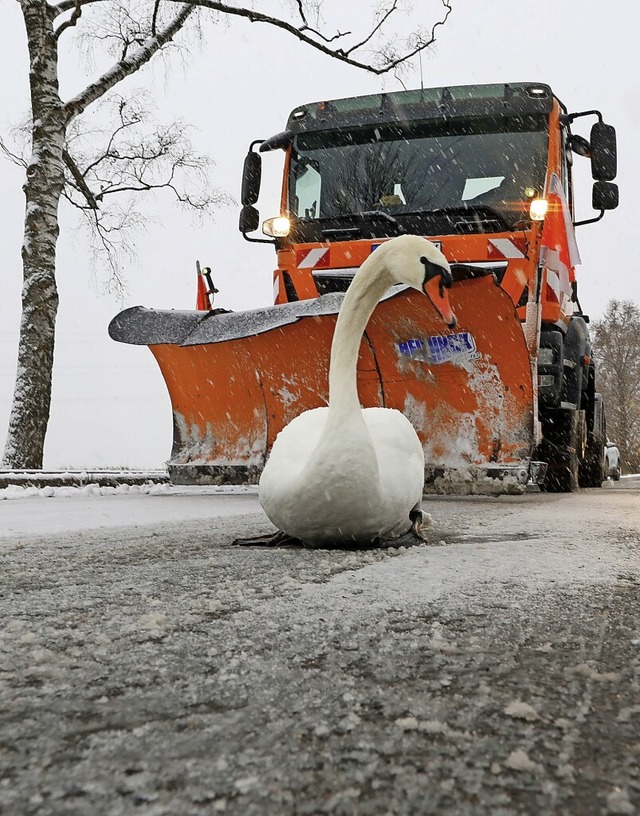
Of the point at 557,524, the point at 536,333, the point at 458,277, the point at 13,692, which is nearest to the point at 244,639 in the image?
the point at 13,692

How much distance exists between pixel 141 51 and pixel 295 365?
294 inches

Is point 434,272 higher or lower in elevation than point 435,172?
lower

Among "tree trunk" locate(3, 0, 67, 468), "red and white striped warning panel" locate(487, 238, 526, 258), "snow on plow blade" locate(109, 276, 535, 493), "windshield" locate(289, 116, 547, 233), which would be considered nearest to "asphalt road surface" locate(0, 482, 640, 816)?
"snow on plow blade" locate(109, 276, 535, 493)

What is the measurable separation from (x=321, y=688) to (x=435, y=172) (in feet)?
20.3

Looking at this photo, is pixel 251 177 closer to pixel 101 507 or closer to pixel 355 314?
pixel 101 507

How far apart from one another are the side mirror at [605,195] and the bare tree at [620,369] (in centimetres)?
2995

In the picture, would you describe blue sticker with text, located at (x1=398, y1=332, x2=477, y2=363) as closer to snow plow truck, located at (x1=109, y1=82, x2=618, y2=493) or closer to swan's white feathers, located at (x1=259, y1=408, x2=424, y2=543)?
snow plow truck, located at (x1=109, y1=82, x2=618, y2=493)

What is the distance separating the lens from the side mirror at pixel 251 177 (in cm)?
767

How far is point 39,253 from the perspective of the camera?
32.1 feet

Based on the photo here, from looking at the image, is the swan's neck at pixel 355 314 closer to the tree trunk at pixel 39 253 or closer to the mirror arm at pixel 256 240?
the mirror arm at pixel 256 240

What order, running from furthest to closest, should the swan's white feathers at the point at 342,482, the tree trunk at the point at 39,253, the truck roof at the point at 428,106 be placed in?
the tree trunk at the point at 39,253 < the truck roof at the point at 428,106 < the swan's white feathers at the point at 342,482

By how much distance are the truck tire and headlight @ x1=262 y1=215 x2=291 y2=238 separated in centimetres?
279

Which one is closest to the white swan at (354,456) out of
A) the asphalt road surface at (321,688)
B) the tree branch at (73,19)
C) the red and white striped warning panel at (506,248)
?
the asphalt road surface at (321,688)

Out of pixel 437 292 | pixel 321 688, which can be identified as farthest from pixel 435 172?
pixel 321 688
